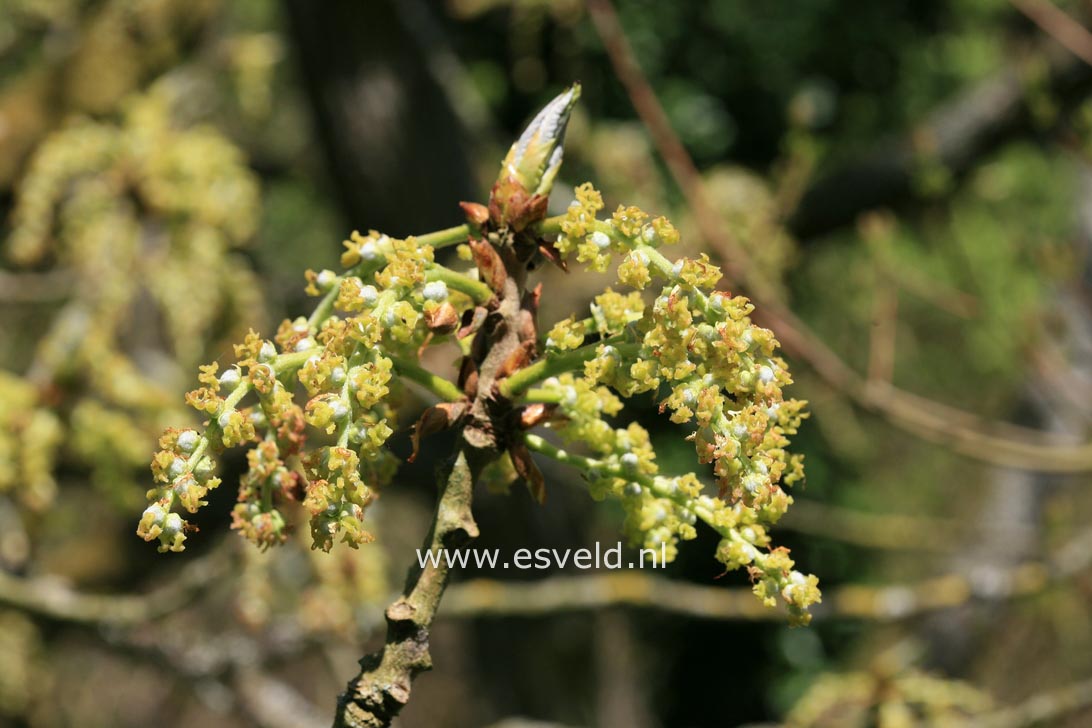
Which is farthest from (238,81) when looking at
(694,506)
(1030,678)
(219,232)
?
(1030,678)

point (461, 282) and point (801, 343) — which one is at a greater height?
point (801, 343)

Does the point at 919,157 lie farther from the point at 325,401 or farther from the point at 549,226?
the point at 325,401

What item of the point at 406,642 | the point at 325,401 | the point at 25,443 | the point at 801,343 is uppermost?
the point at 801,343

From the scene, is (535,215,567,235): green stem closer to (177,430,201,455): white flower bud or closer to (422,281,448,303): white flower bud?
(422,281,448,303): white flower bud

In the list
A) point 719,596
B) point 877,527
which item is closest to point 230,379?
point 719,596

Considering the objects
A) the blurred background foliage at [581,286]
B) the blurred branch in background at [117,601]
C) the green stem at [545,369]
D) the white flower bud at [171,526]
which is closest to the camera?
the white flower bud at [171,526]

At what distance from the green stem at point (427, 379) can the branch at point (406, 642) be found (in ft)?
0.27

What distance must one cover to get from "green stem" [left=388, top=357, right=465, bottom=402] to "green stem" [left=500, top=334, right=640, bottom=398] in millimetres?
44

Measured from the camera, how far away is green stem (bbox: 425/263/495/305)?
815 mm

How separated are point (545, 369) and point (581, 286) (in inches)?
107


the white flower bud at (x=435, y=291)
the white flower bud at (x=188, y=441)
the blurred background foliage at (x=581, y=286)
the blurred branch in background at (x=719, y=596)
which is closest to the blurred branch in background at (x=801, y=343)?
the blurred background foliage at (x=581, y=286)

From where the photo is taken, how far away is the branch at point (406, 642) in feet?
2.49

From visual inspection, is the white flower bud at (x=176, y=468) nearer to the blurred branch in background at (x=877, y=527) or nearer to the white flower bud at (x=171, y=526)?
the white flower bud at (x=171, y=526)

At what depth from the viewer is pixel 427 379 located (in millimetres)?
825
